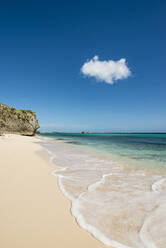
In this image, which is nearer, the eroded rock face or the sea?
the sea

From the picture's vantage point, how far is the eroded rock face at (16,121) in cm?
3731

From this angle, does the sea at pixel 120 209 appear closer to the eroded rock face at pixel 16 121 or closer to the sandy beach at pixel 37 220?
the sandy beach at pixel 37 220

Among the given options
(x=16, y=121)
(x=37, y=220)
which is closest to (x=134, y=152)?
(x=37, y=220)

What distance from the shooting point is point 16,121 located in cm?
3916

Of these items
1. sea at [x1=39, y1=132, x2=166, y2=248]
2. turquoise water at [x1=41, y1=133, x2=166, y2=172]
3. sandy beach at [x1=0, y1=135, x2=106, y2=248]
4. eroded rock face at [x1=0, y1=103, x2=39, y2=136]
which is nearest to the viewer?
sandy beach at [x1=0, y1=135, x2=106, y2=248]

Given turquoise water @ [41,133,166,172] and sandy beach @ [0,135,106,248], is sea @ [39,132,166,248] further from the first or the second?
turquoise water @ [41,133,166,172]

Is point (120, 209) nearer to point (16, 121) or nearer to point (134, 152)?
point (134, 152)

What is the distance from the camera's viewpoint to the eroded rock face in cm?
3731

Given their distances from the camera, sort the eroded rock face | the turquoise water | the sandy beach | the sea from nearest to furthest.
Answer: the sandy beach < the sea < the turquoise water < the eroded rock face

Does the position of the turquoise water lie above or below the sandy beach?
below

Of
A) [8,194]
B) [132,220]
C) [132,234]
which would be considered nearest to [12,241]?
[8,194]

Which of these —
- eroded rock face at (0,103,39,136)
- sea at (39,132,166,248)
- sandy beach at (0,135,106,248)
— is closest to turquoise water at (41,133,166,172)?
sea at (39,132,166,248)

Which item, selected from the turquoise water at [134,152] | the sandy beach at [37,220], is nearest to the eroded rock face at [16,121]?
the turquoise water at [134,152]

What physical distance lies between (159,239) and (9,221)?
3.03 meters
